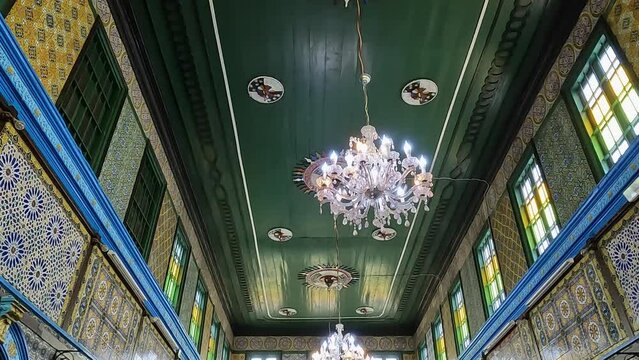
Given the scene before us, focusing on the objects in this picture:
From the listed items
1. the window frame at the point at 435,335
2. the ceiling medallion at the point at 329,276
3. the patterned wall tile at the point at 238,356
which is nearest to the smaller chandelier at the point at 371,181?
the ceiling medallion at the point at 329,276

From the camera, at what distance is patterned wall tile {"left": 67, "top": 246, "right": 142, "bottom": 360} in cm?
444

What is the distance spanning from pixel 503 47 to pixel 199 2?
3.53 m

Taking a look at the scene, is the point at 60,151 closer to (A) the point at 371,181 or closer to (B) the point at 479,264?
(A) the point at 371,181

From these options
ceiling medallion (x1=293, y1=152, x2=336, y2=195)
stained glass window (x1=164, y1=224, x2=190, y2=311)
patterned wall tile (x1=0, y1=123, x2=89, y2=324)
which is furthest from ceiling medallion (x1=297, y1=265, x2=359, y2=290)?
patterned wall tile (x1=0, y1=123, x2=89, y2=324)

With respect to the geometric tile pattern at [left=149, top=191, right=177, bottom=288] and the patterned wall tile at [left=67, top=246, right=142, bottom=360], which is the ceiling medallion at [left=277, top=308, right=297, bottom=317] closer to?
Result: the geometric tile pattern at [left=149, top=191, right=177, bottom=288]

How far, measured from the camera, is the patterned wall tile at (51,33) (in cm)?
339

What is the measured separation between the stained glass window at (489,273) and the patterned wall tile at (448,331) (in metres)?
2.12

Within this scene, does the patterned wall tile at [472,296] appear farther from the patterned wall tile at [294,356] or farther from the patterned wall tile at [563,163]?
the patterned wall tile at [294,356]

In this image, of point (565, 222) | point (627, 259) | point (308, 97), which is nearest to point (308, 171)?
point (308, 97)

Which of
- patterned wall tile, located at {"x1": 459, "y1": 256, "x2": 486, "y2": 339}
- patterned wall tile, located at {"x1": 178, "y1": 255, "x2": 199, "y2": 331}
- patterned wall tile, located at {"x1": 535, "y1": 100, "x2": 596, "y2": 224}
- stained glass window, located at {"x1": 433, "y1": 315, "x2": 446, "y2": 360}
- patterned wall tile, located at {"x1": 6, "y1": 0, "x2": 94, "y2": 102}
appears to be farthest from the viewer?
stained glass window, located at {"x1": 433, "y1": 315, "x2": 446, "y2": 360}

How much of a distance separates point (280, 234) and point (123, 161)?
14.7 ft

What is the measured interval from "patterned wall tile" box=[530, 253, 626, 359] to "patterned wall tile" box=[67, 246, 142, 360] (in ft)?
15.9

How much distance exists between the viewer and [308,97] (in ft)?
20.9

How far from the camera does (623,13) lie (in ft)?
14.0
